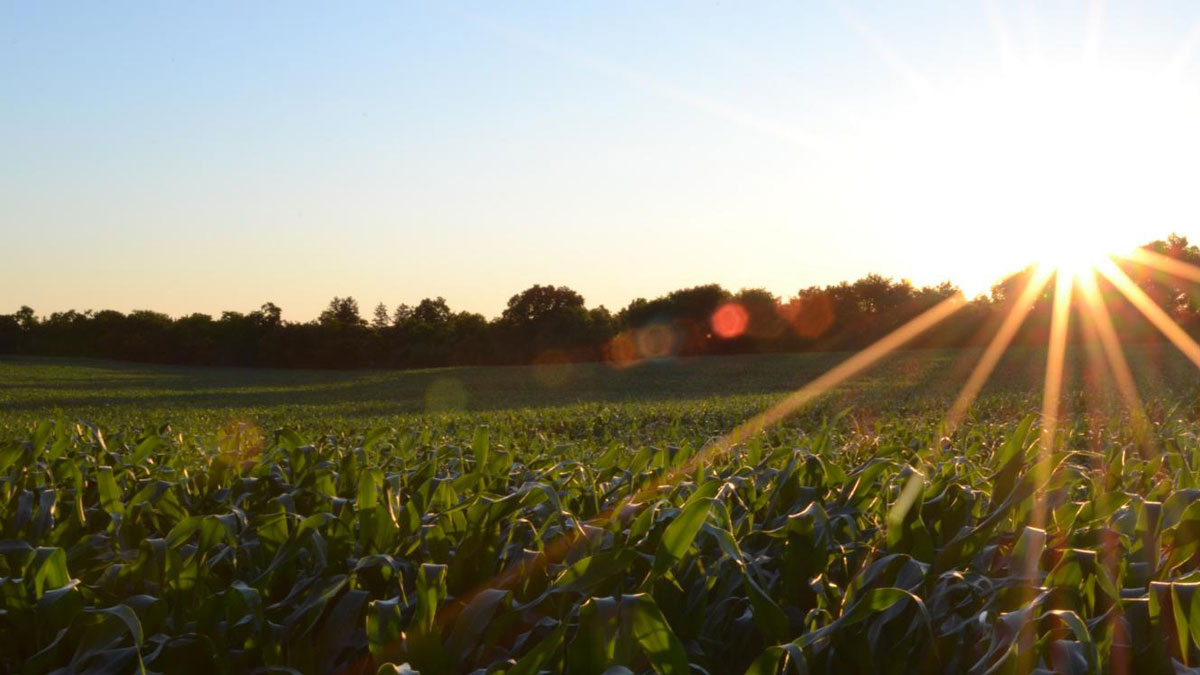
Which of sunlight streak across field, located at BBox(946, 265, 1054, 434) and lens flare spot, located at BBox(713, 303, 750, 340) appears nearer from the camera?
sunlight streak across field, located at BBox(946, 265, 1054, 434)

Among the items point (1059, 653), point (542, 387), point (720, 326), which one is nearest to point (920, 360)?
point (542, 387)

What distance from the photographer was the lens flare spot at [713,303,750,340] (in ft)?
228

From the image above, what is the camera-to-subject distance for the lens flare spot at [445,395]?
32.6 meters

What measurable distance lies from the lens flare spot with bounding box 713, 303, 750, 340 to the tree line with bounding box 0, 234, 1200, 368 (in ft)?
0.31

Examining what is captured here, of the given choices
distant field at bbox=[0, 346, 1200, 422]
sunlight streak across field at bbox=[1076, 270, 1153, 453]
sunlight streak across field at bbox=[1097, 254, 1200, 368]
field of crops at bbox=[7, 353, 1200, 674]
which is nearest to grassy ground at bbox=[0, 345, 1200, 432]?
distant field at bbox=[0, 346, 1200, 422]

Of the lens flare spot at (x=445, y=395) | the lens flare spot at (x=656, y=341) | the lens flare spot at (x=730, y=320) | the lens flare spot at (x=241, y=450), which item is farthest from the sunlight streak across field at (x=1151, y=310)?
the lens flare spot at (x=241, y=450)

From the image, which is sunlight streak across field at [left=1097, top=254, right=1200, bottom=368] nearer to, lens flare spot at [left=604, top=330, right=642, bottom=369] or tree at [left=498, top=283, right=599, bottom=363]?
lens flare spot at [left=604, top=330, right=642, bottom=369]

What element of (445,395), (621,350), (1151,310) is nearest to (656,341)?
(621,350)

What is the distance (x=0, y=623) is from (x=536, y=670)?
53.1 inches

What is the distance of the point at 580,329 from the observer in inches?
2714

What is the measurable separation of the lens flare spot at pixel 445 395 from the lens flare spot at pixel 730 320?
2528cm

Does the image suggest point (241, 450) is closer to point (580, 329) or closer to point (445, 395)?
point (445, 395)

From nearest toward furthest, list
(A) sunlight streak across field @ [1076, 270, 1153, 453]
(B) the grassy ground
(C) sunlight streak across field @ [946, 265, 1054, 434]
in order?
1. (B) the grassy ground
2. (A) sunlight streak across field @ [1076, 270, 1153, 453]
3. (C) sunlight streak across field @ [946, 265, 1054, 434]

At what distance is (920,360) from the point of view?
46.4 m
